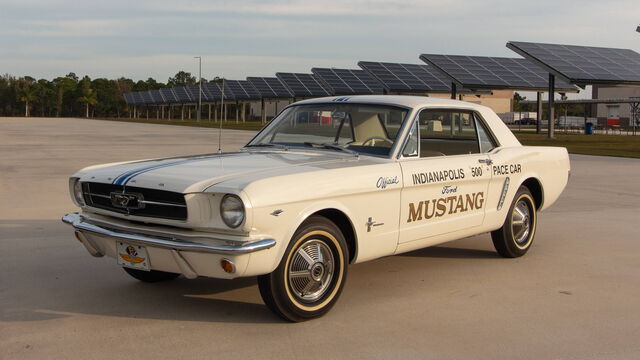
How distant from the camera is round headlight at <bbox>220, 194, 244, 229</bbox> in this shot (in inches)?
164

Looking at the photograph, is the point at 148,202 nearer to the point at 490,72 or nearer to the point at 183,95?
the point at 490,72

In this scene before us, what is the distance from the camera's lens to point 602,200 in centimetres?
1075

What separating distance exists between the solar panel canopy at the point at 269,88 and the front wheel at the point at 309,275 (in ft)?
178

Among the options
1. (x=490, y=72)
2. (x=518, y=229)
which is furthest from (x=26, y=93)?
(x=518, y=229)

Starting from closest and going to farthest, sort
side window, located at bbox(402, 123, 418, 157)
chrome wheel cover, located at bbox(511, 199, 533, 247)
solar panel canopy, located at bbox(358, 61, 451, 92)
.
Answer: side window, located at bbox(402, 123, 418, 157) < chrome wheel cover, located at bbox(511, 199, 533, 247) < solar panel canopy, located at bbox(358, 61, 451, 92)

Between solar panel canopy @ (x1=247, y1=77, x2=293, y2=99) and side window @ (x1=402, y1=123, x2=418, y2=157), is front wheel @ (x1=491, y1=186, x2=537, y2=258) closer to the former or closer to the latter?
side window @ (x1=402, y1=123, x2=418, y2=157)

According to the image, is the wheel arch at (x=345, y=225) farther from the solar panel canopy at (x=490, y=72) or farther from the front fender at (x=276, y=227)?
the solar panel canopy at (x=490, y=72)

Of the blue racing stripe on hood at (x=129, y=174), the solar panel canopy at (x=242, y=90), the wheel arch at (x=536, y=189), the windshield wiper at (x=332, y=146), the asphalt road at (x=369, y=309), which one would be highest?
the solar panel canopy at (x=242, y=90)

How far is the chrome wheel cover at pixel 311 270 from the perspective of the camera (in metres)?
4.49

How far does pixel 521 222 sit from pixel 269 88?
5804 centimetres

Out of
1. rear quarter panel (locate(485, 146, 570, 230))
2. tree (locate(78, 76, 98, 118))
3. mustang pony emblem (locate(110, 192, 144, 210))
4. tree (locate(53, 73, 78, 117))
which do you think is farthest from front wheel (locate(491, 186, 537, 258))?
tree (locate(53, 73, 78, 117))

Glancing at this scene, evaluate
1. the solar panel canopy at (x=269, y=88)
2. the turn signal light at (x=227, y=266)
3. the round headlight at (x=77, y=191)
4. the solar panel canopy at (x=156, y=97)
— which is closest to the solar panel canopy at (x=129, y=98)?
the solar panel canopy at (x=156, y=97)

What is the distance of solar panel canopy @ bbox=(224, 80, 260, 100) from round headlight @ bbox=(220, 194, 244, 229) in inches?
2455

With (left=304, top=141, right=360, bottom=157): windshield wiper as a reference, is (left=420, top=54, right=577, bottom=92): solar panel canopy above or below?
above
